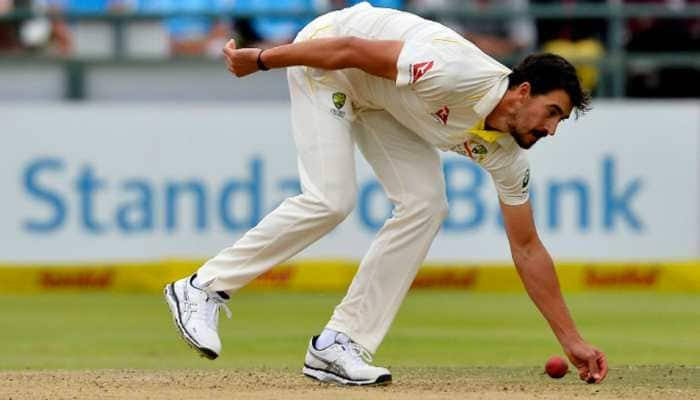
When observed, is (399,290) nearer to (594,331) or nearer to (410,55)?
(410,55)

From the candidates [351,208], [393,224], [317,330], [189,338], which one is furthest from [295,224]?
[317,330]

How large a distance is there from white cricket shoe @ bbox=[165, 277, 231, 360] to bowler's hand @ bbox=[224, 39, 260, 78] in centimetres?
81

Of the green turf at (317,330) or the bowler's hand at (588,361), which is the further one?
the green turf at (317,330)

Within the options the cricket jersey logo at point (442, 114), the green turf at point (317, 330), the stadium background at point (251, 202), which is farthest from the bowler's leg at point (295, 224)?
the stadium background at point (251, 202)

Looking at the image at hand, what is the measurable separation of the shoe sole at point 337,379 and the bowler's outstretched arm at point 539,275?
2.19 ft

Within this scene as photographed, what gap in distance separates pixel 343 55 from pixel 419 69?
0.28 metres

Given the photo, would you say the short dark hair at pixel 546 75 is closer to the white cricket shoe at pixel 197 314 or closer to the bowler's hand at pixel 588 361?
the bowler's hand at pixel 588 361

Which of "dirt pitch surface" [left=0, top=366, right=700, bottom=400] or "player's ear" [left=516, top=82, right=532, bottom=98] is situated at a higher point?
"player's ear" [left=516, top=82, right=532, bottom=98]

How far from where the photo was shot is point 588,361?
6492 mm

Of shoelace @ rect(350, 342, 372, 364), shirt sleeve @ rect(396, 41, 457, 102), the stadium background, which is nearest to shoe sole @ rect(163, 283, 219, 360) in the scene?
shoelace @ rect(350, 342, 372, 364)

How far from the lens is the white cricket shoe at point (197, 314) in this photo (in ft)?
20.7

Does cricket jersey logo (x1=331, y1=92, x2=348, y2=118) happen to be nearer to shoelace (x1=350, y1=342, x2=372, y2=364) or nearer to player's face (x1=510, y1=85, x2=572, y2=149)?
player's face (x1=510, y1=85, x2=572, y2=149)

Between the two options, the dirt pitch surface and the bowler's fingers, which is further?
the bowler's fingers

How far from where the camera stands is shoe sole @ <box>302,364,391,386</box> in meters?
6.48
